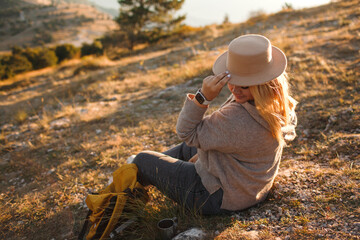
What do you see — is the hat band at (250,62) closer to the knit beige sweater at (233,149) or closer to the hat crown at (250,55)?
the hat crown at (250,55)

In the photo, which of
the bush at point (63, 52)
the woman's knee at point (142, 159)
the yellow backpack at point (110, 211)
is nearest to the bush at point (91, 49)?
the bush at point (63, 52)

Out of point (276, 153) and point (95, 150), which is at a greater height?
point (276, 153)

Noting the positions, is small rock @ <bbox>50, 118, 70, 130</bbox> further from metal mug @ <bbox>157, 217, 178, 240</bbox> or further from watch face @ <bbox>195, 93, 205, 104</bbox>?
Answer: watch face @ <bbox>195, 93, 205, 104</bbox>

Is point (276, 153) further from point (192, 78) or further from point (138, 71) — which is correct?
point (138, 71)

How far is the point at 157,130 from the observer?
14.2ft

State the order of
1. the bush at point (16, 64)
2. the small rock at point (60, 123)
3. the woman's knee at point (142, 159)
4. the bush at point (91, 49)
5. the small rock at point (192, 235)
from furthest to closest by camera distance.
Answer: the bush at point (91, 49) → the bush at point (16, 64) → the small rock at point (60, 123) → the woman's knee at point (142, 159) → the small rock at point (192, 235)

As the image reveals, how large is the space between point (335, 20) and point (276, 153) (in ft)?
33.3

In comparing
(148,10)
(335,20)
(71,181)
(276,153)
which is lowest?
(71,181)

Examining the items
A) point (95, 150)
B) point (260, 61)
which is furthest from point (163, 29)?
point (260, 61)

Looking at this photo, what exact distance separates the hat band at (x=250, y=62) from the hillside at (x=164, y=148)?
783mm

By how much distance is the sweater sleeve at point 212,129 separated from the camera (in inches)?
61.7

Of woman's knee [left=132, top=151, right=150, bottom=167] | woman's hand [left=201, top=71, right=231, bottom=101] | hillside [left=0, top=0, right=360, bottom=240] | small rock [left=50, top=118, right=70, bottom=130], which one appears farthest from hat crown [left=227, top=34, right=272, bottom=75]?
small rock [left=50, top=118, right=70, bottom=130]

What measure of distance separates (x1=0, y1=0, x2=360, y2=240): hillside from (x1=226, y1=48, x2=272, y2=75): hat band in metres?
0.78

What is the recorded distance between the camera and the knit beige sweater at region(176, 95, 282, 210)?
1.58 metres
